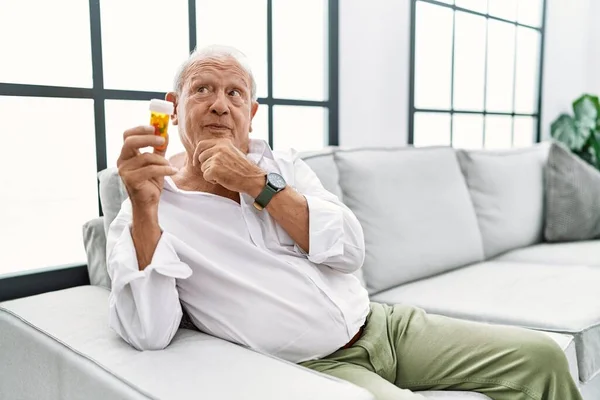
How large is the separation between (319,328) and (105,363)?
457mm

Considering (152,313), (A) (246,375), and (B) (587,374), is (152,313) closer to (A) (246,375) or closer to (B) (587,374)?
(A) (246,375)

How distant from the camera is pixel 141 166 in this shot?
1.11m

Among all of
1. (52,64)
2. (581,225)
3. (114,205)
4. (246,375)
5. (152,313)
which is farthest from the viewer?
(581,225)

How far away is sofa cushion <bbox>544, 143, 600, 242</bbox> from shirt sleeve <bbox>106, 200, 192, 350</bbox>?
223cm

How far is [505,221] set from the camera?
105 inches

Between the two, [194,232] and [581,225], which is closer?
[194,232]

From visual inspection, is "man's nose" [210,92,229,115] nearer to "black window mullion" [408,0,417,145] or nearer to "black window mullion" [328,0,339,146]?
"black window mullion" [328,0,339,146]

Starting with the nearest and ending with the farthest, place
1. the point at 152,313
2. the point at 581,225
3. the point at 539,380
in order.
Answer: the point at 152,313 → the point at 539,380 → the point at 581,225

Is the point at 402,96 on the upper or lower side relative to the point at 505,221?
upper

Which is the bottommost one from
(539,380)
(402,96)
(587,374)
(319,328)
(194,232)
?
(587,374)

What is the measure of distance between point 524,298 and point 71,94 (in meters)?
1.55

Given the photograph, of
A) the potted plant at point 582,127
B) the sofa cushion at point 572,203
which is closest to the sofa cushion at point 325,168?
the sofa cushion at point 572,203

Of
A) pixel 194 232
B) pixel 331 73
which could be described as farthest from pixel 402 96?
pixel 194 232

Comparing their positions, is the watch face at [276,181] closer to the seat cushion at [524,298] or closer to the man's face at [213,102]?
the man's face at [213,102]
